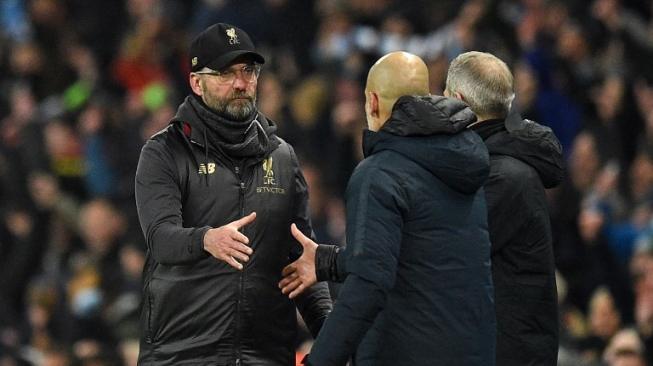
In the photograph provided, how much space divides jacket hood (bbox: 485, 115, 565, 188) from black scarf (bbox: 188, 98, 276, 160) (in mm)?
874

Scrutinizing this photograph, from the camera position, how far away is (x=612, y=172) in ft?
36.3

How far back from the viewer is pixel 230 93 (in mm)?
5887

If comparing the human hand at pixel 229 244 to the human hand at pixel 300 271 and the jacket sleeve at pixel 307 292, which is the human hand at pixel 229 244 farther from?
the jacket sleeve at pixel 307 292

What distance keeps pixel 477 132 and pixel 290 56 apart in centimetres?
796

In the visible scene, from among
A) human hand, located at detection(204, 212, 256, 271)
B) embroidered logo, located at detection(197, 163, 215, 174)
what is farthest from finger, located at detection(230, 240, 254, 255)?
embroidered logo, located at detection(197, 163, 215, 174)

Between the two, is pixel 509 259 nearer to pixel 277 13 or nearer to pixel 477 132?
pixel 477 132

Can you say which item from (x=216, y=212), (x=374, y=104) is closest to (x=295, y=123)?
(x=216, y=212)

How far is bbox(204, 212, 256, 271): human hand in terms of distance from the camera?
5.38 metres

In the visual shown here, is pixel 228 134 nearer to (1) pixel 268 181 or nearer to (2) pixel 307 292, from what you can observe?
(1) pixel 268 181

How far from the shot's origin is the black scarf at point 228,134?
5.88 meters

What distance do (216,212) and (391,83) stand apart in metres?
0.85

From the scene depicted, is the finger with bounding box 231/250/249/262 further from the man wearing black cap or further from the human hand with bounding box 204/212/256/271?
the man wearing black cap

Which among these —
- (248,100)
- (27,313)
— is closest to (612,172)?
(27,313)

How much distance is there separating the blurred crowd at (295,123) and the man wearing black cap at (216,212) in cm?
369
